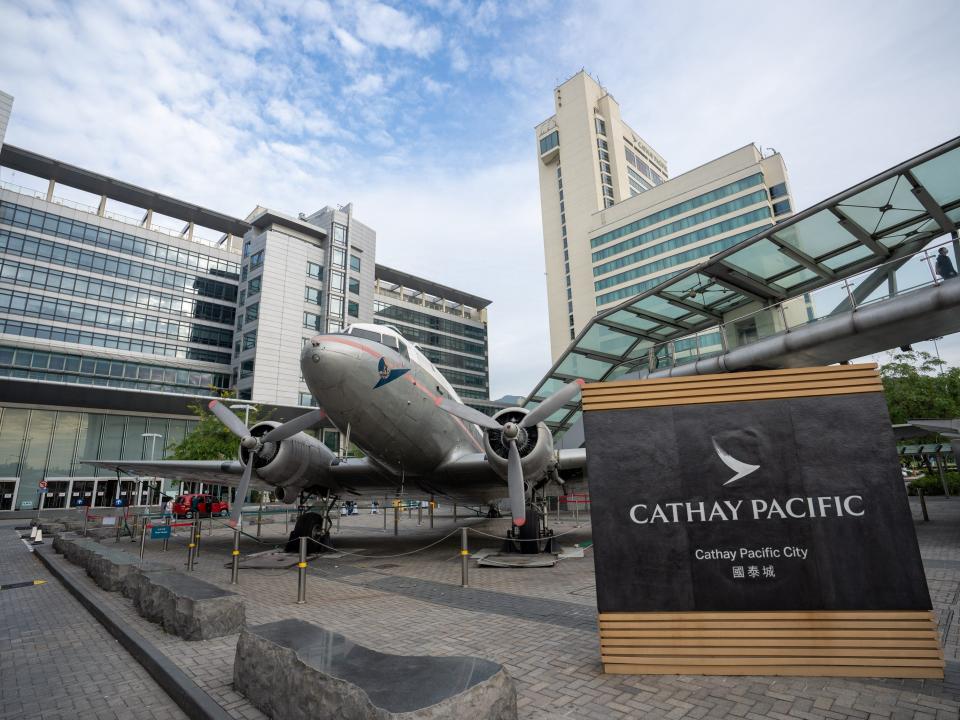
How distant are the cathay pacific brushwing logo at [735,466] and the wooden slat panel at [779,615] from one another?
4.46 ft

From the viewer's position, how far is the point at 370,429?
12.5 m

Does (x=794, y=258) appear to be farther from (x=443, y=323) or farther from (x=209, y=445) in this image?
(x=443, y=323)

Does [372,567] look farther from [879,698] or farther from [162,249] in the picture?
[162,249]

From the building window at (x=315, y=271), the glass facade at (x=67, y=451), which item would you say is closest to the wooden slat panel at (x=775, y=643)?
the glass facade at (x=67, y=451)

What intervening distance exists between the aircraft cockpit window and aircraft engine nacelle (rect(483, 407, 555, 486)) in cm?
404

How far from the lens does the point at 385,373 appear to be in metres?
12.2

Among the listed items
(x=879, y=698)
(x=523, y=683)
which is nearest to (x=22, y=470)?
(x=523, y=683)

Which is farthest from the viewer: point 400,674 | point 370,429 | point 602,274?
point 602,274

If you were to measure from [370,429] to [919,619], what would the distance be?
10.9 metres

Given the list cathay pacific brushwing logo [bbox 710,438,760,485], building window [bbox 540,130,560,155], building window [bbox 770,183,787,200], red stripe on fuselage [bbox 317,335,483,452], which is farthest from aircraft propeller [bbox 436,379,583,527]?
building window [bbox 540,130,560,155]

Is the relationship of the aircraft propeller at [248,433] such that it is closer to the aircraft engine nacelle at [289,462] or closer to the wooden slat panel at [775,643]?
the aircraft engine nacelle at [289,462]

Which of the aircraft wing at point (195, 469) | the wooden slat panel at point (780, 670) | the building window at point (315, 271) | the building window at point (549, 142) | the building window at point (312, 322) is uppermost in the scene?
the building window at point (549, 142)

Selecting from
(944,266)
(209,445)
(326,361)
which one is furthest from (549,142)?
(326,361)

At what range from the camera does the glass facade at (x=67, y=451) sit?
41.5 metres
